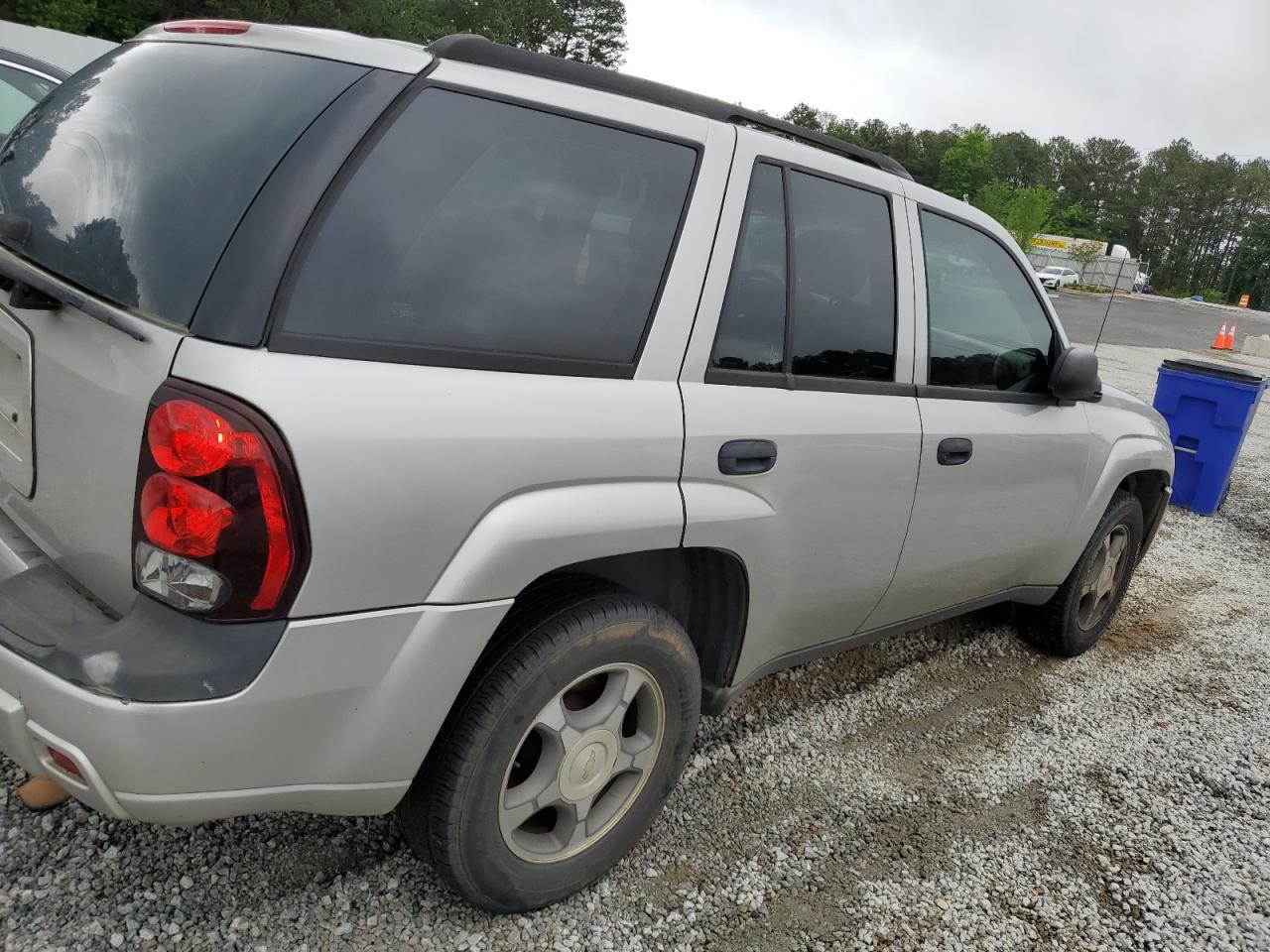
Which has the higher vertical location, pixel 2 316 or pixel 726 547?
pixel 2 316

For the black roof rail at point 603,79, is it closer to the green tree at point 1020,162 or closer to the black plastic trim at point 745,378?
the black plastic trim at point 745,378

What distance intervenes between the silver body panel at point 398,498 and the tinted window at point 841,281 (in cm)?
13

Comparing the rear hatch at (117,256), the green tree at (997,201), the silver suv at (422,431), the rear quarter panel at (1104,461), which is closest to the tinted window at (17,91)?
the silver suv at (422,431)

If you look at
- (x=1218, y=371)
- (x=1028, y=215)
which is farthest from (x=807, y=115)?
(x=1218, y=371)

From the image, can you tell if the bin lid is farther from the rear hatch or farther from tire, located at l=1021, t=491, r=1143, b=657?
the rear hatch

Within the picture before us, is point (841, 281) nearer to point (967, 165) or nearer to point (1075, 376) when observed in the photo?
point (1075, 376)

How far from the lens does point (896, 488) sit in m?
2.67

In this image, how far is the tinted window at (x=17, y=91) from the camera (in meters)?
6.05

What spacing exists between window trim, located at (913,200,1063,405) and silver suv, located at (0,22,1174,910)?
9.0 inches

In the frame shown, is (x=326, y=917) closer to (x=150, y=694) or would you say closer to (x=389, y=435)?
(x=150, y=694)

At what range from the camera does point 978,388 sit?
3031 mm

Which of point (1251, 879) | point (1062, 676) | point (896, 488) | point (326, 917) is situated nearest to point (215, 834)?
point (326, 917)

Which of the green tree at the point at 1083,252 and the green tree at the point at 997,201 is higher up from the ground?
the green tree at the point at 997,201

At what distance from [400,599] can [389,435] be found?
30 centimetres
